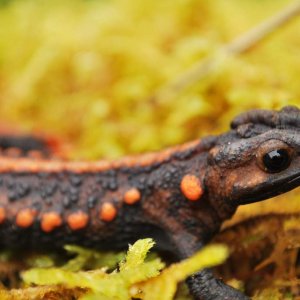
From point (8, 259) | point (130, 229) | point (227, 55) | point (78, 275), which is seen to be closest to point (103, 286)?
point (78, 275)

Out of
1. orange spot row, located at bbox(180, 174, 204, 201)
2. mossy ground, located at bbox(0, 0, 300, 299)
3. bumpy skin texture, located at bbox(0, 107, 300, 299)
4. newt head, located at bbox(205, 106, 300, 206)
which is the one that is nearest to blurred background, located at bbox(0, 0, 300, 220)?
mossy ground, located at bbox(0, 0, 300, 299)

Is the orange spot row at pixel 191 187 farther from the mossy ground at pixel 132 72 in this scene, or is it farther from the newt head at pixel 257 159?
the mossy ground at pixel 132 72

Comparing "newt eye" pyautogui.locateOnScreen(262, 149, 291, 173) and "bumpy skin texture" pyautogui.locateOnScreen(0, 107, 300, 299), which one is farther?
"bumpy skin texture" pyautogui.locateOnScreen(0, 107, 300, 299)

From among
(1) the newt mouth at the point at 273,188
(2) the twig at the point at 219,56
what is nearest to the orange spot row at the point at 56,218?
(1) the newt mouth at the point at 273,188

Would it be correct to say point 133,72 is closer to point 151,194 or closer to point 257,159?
point 151,194

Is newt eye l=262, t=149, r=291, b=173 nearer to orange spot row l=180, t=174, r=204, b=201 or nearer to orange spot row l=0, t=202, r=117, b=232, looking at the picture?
orange spot row l=180, t=174, r=204, b=201

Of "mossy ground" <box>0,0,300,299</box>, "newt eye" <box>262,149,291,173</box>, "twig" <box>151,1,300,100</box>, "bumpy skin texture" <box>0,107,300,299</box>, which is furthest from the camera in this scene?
"twig" <box>151,1,300,100</box>
